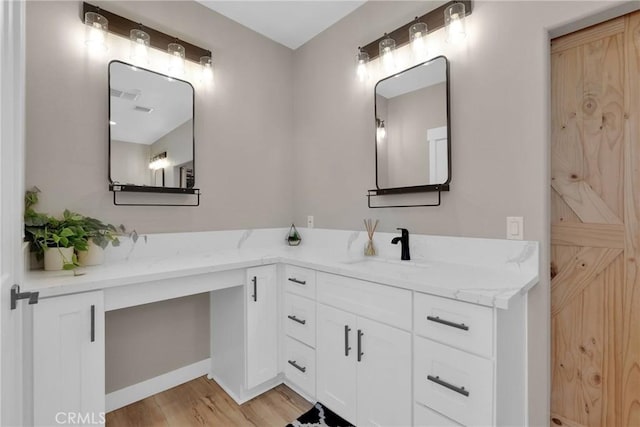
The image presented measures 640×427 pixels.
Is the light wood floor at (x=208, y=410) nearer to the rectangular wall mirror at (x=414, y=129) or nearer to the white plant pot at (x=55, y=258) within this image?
the white plant pot at (x=55, y=258)

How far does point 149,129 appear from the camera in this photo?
6.54ft

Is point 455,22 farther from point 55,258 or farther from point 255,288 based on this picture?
point 55,258

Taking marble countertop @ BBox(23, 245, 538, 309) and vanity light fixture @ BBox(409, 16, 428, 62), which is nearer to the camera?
marble countertop @ BBox(23, 245, 538, 309)


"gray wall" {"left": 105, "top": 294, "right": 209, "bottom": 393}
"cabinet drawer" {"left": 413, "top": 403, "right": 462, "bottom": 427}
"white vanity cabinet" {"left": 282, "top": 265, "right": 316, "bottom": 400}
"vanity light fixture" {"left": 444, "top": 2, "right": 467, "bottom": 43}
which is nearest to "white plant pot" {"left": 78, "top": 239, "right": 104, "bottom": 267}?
"gray wall" {"left": 105, "top": 294, "right": 209, "bottom": 393}

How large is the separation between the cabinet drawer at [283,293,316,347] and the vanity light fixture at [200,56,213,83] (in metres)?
1.67

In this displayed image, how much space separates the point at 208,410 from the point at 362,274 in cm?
128

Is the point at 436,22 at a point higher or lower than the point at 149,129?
higher

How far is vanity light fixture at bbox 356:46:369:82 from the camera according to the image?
7.18 feet

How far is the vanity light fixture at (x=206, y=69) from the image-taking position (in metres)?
2.24

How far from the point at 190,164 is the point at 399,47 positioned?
1617 millimetres

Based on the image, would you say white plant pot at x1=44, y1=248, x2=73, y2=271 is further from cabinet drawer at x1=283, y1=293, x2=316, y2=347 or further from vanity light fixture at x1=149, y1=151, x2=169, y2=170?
cabinet drawer at x1=283, y1=293, x2=316, y2=347

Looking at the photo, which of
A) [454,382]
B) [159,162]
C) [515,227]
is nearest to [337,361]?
[454,382]

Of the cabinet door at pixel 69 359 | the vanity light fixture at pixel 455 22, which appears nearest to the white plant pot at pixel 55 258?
the cabinet door at pixel 69 359

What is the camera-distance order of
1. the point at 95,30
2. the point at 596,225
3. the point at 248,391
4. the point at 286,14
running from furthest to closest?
the point at 286,14, the point at 248,391, the point at 95,30, the point at 596,225
